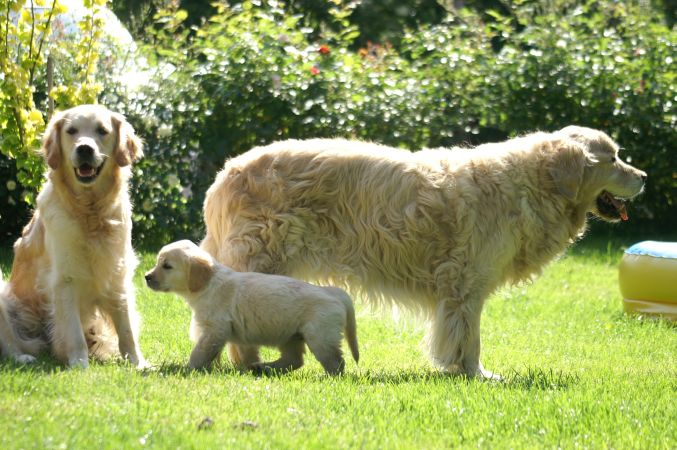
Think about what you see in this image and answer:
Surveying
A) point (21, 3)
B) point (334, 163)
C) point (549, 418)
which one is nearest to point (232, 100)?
point (21, 3)

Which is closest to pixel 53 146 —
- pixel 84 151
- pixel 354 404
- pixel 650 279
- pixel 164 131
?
pixel 84 151

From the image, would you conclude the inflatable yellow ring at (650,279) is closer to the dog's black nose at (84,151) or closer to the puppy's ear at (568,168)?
the puppy's ear at (568,168)

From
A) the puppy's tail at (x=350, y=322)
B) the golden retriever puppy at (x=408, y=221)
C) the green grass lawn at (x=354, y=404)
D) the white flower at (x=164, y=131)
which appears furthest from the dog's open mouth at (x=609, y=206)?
the white flower at (x=164, y=131)

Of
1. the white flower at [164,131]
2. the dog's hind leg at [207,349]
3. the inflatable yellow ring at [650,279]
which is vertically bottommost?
the inflatable yellow ring at [650,279]

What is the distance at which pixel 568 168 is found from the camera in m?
7.28

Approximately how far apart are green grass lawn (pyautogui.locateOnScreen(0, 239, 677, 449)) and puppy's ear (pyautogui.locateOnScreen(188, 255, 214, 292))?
514 mm

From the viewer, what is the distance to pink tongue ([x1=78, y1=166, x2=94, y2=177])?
252 inches

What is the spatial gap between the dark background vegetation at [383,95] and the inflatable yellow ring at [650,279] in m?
→ 3.58

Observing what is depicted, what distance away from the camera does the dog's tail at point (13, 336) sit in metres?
6.57

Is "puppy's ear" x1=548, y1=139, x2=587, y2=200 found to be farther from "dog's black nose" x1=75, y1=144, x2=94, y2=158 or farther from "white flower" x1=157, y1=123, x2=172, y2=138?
"white flower" x1=157, y1=123, x2=172, y2=138

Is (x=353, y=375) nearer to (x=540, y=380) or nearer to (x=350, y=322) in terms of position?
(x=350, y=322)

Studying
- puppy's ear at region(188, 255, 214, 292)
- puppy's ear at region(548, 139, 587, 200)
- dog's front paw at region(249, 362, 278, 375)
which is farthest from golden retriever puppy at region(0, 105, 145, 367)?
puppy's ear at region(548, 139, 587, 200)

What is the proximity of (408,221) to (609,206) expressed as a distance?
154 cm

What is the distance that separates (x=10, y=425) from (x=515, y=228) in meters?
3.73
